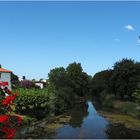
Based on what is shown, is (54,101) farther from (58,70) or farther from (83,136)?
(58,70)

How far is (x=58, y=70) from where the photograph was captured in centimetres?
15300

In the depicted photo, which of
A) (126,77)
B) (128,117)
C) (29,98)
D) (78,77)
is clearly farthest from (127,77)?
(78,77)

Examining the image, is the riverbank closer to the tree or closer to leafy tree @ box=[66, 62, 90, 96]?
the tree

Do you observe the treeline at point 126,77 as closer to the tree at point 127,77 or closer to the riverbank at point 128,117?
the tree at point 127,77

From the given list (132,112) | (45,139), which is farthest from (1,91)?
(132,112)

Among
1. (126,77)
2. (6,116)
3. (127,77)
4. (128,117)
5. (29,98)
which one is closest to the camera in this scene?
(6,116)

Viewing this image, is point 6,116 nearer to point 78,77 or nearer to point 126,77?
point 126,77

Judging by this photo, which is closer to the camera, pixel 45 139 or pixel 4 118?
pixel 4 118

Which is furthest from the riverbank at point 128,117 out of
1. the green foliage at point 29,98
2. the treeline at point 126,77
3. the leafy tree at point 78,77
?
the leafy tree at point 78,77

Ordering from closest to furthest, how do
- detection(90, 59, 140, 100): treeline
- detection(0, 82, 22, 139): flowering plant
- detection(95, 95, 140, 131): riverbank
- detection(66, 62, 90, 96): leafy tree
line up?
detection(0, 82, 22, 139): flowering plant, detection(95, 95, 140, 131): riverbank, detection(90, 59, 140, 100): treeline, detection(66, 62, 90, 96): leafy tree

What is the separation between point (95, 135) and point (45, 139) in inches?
250

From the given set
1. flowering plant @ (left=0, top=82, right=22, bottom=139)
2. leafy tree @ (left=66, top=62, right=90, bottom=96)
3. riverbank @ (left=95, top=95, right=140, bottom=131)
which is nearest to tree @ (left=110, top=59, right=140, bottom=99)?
riverbank @ (left=95, top=95, right=140, bottom=131)

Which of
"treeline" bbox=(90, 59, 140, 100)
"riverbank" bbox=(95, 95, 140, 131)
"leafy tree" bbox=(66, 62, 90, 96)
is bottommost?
"riverbank" bbox=(95, 95, 140, 131)

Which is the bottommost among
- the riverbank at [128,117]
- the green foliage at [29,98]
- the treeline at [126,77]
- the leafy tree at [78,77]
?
the riverbank at [128,117]
